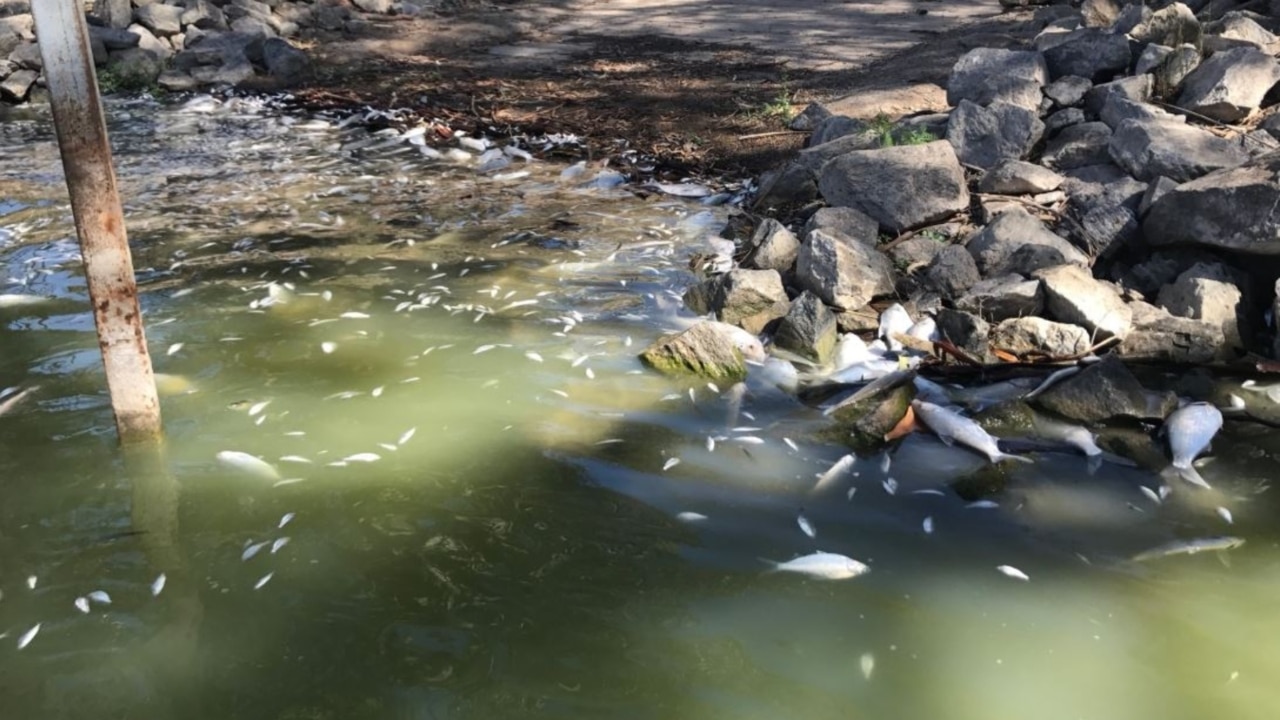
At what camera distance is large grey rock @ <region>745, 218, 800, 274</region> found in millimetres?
5738

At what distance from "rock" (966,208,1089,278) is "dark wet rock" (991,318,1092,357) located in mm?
522

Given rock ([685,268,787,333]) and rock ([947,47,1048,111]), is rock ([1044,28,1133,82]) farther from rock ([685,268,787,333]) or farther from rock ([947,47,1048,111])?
rock ([685,268,787,333])

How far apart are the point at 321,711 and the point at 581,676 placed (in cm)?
66

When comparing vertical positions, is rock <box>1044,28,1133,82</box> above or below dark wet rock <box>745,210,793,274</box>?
above

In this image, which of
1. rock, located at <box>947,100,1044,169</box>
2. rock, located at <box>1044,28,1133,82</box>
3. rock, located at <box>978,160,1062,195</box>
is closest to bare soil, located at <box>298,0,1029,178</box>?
rock, located at <box>1044,28,1133,82</box>

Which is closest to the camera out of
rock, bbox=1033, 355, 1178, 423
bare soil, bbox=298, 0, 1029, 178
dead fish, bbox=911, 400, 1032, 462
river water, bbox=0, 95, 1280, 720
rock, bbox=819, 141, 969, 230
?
river water, bbox=0, 95, 1280, 720

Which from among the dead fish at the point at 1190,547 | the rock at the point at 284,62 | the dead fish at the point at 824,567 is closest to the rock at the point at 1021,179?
the dead fish at the point at 1190,547

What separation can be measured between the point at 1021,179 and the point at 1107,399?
6.91 ft

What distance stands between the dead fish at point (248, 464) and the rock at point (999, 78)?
→ 4764 mm

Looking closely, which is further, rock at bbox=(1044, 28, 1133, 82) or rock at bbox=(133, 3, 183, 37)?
rock at bbox=(133, 3, 183, 37)

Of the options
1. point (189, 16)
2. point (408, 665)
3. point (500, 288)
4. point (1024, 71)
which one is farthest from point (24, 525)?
point (189, 16)

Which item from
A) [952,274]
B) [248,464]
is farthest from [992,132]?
[248,464]

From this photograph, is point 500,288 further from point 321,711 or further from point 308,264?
point 321,711

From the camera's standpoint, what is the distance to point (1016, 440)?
13.6ft
